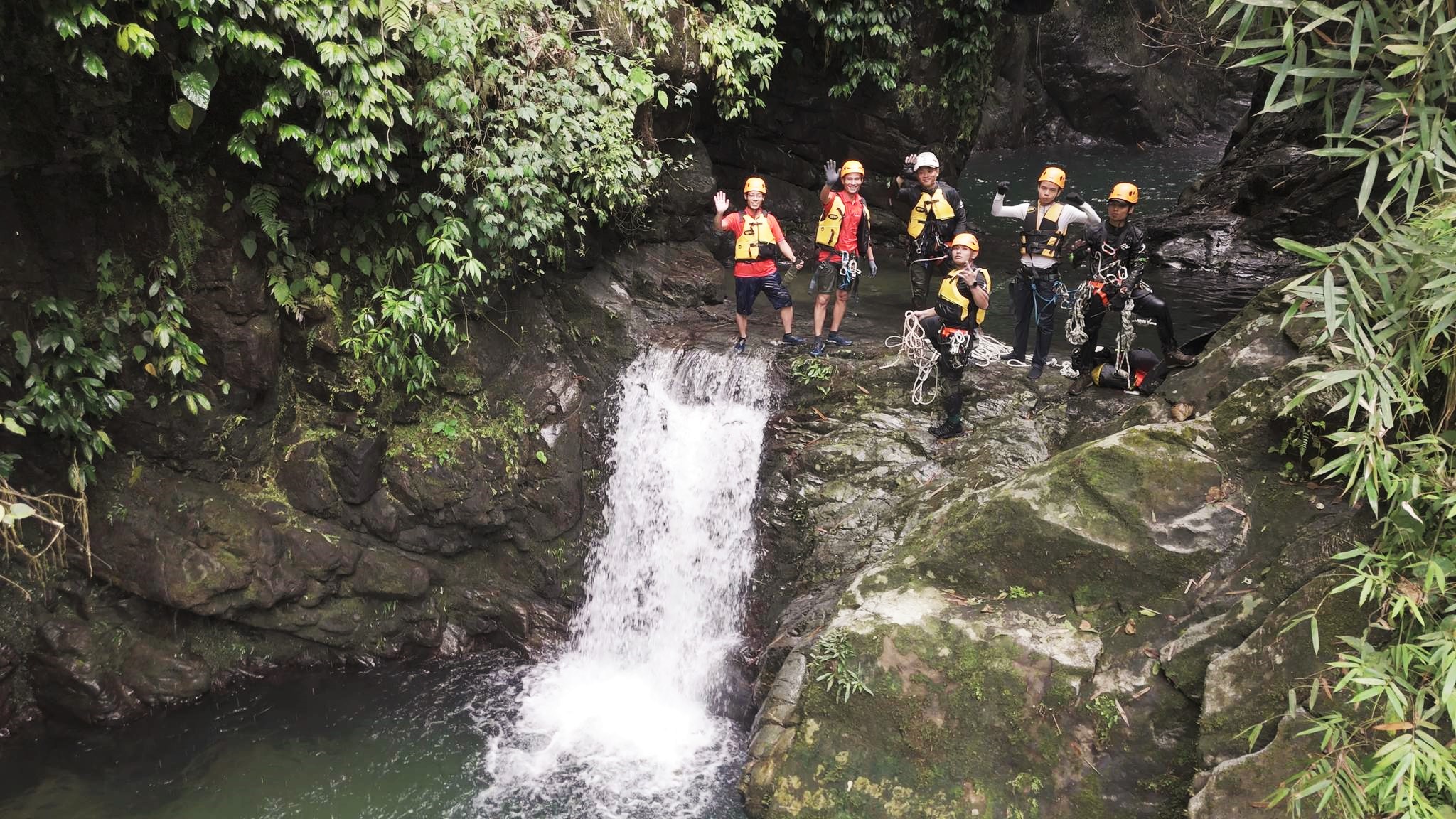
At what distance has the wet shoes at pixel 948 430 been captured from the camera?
7645 millimetres

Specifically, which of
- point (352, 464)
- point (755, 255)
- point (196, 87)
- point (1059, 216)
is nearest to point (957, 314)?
point (1059, 216)

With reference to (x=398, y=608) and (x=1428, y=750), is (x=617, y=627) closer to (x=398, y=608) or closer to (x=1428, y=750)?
(x=398, y=608)

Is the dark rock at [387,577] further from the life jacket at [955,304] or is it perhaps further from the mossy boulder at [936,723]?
the life jacket at [955,304]

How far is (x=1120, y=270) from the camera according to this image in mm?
7387

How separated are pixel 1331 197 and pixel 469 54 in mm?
12034

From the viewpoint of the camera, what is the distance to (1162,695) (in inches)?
187

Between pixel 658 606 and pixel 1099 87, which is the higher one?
pixel 1099 87

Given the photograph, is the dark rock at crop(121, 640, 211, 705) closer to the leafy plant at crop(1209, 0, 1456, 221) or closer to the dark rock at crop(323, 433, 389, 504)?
the dark rock at crop(323, 433, 389, 504)

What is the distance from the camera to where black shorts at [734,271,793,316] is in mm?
8648

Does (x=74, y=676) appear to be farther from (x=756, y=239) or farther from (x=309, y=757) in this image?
(x=756, y=239)

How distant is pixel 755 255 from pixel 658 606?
140 inches

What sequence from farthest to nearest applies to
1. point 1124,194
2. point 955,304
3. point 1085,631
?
point 1124,194
point 955,304
point 1085,631


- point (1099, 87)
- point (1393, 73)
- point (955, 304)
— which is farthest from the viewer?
point (1099, 87)

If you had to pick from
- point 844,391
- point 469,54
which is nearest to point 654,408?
point 844,391
